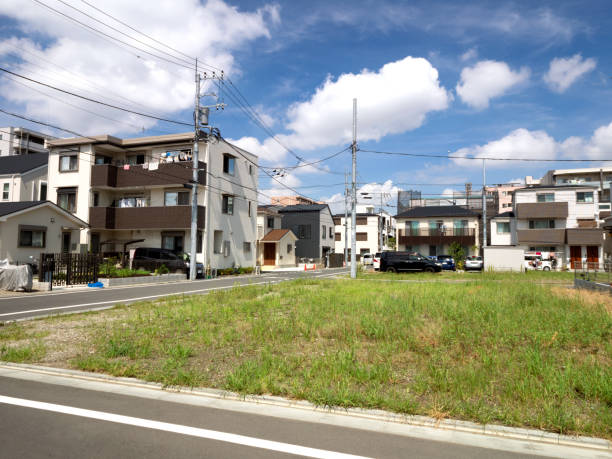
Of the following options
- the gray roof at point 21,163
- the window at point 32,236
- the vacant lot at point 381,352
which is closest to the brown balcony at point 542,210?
the vacant lot at point 381,352

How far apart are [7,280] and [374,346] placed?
16.1 m

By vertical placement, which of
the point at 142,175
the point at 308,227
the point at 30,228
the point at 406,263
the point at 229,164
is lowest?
the point at 406,263

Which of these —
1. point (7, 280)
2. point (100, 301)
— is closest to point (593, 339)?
point (100, 301)

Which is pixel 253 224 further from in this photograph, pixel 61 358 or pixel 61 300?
pixel 61 358

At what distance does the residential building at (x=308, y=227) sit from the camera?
48469 mm

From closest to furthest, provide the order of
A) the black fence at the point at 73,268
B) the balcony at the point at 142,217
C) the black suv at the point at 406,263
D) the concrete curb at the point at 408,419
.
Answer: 1. the concrete curb at the point at 408,419
2. the black fence at the point at 73,268
3. the balcony at the point at 142,217
4. the black suv at the point at 406,263

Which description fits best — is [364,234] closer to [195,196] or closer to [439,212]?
[439,212]

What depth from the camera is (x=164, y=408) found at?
443 centimetres

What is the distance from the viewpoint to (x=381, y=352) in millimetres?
6238

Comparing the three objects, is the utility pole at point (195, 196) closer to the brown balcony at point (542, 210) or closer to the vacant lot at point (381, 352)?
the vacant lot at point (381, 352)

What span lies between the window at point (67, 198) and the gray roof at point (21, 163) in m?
4.09

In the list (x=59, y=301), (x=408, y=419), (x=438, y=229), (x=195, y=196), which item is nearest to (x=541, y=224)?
(x=438, y=229)

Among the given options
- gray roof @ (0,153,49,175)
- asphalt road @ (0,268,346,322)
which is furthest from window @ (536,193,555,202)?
gray roof @ (0,153,49,175)

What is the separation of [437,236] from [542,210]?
12149 mm
